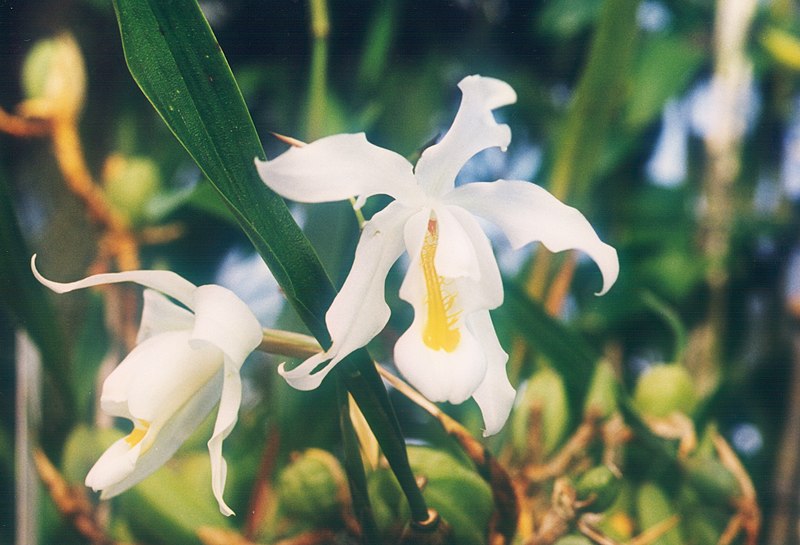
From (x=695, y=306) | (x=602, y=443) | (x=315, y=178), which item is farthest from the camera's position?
(x=695, y=306)

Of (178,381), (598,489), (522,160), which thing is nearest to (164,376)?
(178,381)

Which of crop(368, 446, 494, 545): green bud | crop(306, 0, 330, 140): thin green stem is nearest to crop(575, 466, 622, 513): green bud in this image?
crop(368, 446, 494, 545): green bud

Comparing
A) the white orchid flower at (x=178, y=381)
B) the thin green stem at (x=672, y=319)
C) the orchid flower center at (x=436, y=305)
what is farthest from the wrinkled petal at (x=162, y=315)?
the thin green stem at (x=672, y=319)

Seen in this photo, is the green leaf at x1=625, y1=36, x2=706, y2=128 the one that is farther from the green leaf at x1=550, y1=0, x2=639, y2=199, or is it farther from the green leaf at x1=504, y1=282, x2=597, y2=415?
the green leaf at x1=504, y1=282, x2=597, y2=415

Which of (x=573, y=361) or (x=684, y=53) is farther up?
(x=684, y=53)

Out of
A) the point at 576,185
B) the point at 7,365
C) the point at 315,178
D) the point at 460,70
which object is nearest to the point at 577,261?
the point at 576,185

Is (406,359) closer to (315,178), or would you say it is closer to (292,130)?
(315,178)

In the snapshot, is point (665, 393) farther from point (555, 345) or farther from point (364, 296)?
point (364, 296)
